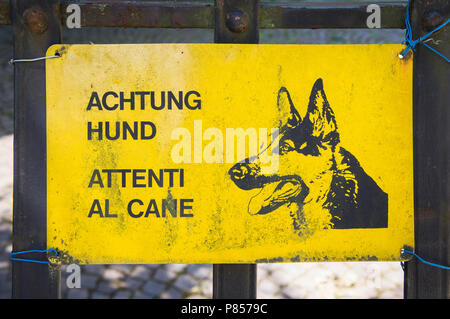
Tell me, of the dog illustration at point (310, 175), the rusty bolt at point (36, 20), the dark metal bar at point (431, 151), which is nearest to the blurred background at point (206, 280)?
the dark metal bar at point (431, 151)

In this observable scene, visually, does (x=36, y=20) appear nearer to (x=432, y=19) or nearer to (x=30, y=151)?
(x=30, y=151)

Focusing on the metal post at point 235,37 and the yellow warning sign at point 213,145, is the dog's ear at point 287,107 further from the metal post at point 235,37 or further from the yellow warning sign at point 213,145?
the metal post at point 235,37

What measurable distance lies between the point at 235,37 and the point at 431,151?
0.87m

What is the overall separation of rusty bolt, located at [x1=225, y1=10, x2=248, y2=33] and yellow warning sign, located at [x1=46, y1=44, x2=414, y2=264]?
77mm

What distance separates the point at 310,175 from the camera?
1.48 meters

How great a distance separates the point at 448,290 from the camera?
149cm

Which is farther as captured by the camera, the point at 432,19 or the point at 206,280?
the point at 206,280

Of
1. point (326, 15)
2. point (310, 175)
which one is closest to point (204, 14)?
point (326, 15)

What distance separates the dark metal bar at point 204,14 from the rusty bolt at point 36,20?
0.22 feet

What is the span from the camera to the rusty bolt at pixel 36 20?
1.42 meters

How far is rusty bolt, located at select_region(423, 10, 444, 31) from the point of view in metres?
1.45

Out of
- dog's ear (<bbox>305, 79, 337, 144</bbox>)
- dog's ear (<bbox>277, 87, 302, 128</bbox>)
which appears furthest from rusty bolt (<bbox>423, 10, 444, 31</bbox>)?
dog's ear (<bbox>277, 87, 302, 128</bbox>)

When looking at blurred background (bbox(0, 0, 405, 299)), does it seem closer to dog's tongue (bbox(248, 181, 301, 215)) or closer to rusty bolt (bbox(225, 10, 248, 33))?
dog's tongue (bbox(248, 181, 301, 215))

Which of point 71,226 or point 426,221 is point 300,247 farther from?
point 71,226
